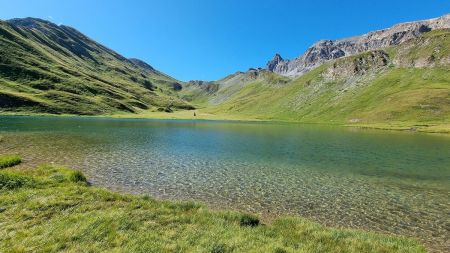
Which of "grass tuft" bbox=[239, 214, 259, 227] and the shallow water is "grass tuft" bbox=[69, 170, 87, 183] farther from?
"grass tuft" bbox=[239, 214, 259, 227]

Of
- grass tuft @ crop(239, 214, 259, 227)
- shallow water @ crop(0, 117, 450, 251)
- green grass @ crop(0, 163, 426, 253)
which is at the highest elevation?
green grass @ crop(0, 163, 426, 253)

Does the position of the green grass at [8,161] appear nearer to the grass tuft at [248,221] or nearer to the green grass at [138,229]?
the green grass at [138,229]

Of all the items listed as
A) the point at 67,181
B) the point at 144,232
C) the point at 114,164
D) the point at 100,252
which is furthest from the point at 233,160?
the point at 100,252

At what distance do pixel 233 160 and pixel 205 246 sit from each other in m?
33.0

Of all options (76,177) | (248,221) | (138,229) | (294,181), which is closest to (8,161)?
(76,177)

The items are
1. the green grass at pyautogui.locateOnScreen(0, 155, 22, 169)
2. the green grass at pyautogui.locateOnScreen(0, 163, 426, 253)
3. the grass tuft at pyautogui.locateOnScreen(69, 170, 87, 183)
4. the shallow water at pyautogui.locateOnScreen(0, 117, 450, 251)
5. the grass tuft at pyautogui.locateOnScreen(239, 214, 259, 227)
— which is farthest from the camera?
the green grass at pyautogui.locateOnScreen(0, 155, 22, 169)

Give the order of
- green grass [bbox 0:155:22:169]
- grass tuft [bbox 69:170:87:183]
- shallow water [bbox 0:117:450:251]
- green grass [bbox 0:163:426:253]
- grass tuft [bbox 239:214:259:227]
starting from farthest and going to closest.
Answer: green grass [bbox 0:155:22:169], grass tuft [bbox 69:170:87:183], shallow water [bbox 0:117:450:251], grass tuft [bbox 239:214:259:227], green grass [bbox 0:163:426:253]

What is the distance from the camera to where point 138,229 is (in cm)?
1555

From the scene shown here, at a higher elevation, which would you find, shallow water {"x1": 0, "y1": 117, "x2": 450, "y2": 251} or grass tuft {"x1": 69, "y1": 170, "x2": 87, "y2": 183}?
grass tuft {"x1": 69, "y1": 170, "x2": 87, "y2": 183}

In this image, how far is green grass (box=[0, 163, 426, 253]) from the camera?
13.5 m

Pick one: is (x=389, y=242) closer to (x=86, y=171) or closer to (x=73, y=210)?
(x=73, y=210)

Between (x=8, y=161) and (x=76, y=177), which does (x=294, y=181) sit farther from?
(x=8, y=161)

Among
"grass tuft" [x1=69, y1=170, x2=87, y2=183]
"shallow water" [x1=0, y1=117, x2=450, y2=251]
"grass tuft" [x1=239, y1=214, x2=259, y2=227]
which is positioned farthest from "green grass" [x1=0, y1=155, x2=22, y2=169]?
"grass tuft" [x1=239, y1=214, x2=259, y2=227]

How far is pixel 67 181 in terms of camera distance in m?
25.8
